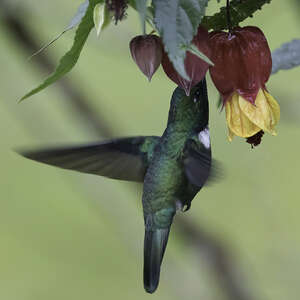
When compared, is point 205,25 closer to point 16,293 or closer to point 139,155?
point 139,155

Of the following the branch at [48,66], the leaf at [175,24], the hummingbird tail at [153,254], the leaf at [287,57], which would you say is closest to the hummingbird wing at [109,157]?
the hummingbird tail at [153,254]

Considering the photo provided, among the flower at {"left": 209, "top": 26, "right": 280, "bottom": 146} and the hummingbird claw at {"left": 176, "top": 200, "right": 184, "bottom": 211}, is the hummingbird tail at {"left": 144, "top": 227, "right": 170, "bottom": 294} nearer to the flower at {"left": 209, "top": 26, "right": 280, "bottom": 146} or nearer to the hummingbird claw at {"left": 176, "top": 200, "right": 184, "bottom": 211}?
the hummingbird claw at {"left": 176, "top": 200, "right": 184, "bottom": 211}

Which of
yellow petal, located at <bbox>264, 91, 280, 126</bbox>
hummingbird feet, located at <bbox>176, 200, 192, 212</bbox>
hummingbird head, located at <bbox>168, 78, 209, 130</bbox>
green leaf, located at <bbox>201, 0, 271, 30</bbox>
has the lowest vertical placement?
hummingbird feet, located at <bbox>176, 200, 192, 212</bbox>

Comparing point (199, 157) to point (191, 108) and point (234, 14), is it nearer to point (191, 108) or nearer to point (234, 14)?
point (191, 108)

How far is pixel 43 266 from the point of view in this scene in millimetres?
4414

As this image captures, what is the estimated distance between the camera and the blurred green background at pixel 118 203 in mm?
2627

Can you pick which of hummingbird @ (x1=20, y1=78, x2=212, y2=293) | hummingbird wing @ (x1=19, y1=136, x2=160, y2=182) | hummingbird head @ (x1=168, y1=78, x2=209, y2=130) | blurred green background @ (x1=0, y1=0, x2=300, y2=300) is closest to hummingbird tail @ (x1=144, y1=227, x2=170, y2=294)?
hummingbird @ (x1=20, y1=78, x2=212, y2=293)

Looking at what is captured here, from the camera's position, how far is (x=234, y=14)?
119cm

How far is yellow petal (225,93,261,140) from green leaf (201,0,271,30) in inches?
4.2

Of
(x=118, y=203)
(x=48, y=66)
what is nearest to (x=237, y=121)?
(x=48, y=66)

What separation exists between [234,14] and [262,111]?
0.48ft

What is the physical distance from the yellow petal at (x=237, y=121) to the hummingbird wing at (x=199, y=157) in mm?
166

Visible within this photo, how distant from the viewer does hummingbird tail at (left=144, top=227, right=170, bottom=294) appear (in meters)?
1.54

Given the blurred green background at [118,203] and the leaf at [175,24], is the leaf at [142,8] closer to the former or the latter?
the leaf at [175,24]
